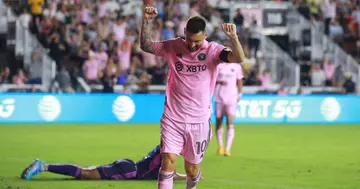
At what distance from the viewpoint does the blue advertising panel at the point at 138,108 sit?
27.9 meters

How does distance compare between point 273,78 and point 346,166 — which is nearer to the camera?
point 346,166

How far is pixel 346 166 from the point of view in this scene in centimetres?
1666

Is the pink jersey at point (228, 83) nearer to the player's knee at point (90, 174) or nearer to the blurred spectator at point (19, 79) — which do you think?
the player's knee at point (90, 174)

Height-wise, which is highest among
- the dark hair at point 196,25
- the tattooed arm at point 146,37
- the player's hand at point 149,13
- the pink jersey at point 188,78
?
the player's hand at point 149,13

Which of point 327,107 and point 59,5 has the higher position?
point 59,5

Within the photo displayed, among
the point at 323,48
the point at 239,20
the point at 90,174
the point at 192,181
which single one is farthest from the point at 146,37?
the point at 323,48

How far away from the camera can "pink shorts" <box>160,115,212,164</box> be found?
10.1 metres

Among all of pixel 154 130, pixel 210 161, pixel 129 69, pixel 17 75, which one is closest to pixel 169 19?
pixel 129 69

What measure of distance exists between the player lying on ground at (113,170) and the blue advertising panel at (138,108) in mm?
14364

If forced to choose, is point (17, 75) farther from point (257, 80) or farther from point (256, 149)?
point (256, 149)

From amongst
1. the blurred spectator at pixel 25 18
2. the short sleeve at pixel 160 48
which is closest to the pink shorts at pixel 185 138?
the short sleeve at pixel 160 48

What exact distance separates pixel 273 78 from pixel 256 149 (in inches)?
550

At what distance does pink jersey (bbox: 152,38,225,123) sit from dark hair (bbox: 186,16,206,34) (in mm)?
376

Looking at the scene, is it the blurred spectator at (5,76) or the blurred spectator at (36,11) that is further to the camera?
the blurred spectator at (36,11)
